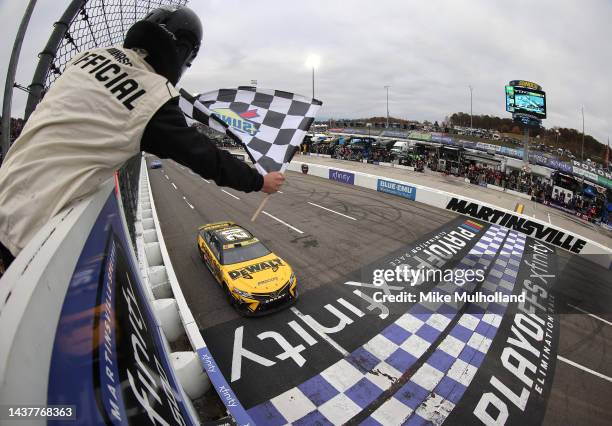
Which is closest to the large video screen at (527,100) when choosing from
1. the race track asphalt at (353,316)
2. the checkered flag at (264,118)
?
the race track asphalt at (353,316)

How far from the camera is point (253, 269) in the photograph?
24.4ft

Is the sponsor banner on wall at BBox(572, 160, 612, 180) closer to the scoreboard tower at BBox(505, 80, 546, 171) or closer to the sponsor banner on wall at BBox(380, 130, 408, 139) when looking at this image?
the scoreboard tower at BBox(505, 80, 546, 171)

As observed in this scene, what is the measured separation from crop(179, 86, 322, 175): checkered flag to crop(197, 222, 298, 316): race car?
15.1 ft

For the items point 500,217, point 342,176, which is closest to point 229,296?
point 500,217

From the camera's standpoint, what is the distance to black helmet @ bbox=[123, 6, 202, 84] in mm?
1652

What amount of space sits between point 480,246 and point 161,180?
947 inches

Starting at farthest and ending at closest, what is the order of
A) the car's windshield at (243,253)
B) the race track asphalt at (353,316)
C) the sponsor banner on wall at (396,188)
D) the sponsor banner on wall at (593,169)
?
the sponsor banner on wall at (593,169) < the sponsor banner on wall at (396,188) < the car's windshield at (243,253) < the race track asphalt at (353,316)

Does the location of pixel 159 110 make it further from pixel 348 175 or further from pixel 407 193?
pixel 348 175

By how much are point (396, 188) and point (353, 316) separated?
574 inches

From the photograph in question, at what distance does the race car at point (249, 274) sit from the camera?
22.7 ft

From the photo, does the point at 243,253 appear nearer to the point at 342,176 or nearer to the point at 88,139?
the point at 88,139

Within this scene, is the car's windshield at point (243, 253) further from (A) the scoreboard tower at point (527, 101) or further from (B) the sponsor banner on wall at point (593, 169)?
(A) the scoreboard tower at point (527, 101)

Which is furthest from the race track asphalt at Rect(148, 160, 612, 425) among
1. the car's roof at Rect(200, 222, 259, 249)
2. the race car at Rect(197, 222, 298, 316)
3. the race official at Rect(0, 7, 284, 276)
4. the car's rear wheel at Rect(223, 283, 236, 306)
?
the race official at Rect(0, 7, 284, 276)

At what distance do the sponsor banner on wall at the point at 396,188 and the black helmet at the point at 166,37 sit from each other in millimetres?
18704
